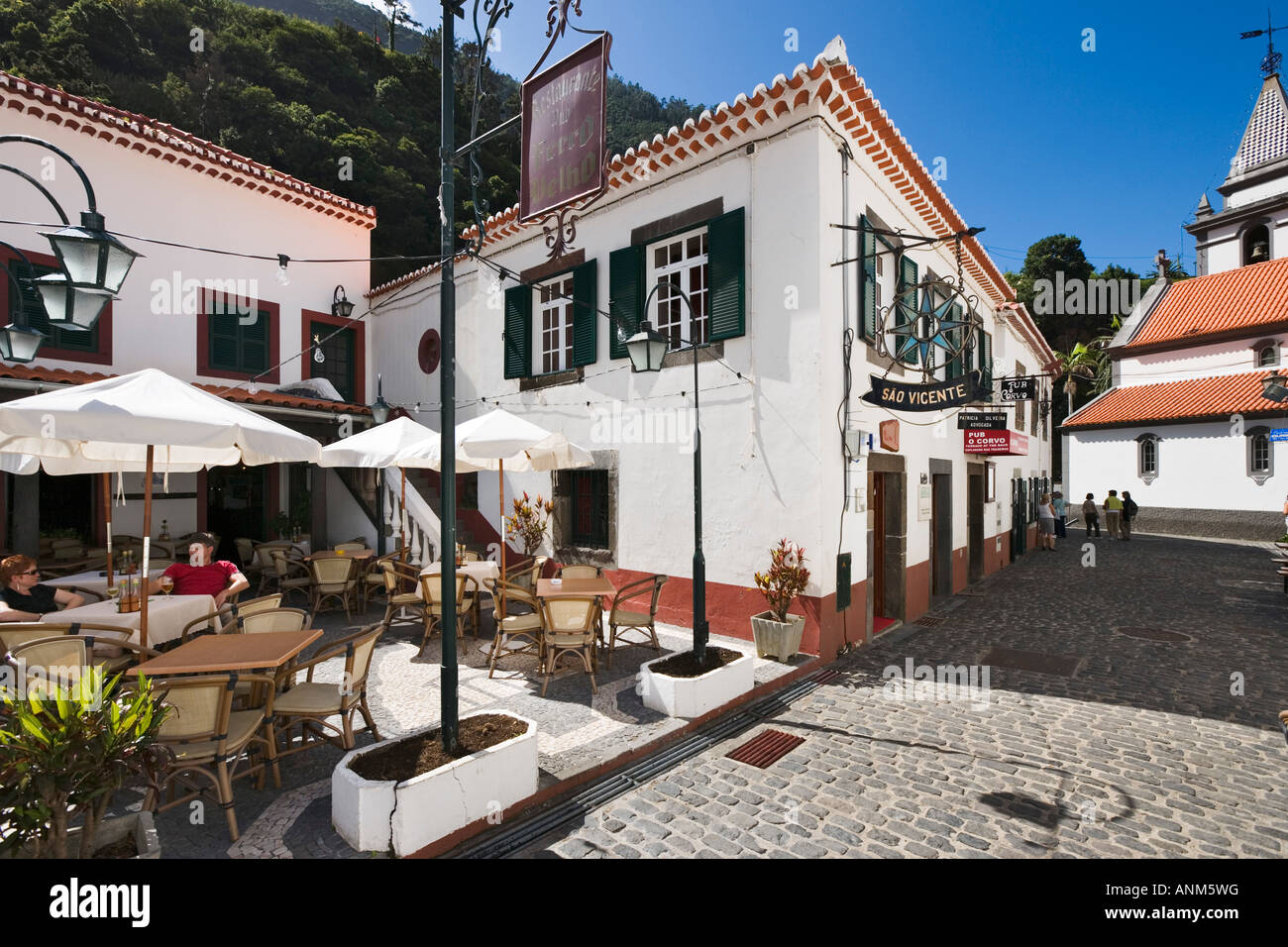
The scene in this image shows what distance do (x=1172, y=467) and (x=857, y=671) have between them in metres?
25.3

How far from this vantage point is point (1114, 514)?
72.1 ft

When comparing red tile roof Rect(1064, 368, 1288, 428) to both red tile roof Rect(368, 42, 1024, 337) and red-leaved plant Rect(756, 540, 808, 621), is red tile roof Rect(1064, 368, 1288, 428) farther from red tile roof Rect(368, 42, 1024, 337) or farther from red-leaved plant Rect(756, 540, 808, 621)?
red-leaved plant Rect(756, 540, 808, 621)

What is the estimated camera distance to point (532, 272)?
10703 millimetres

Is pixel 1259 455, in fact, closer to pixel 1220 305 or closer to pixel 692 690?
pixel 1220 305

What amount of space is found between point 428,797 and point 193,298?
12.7 m

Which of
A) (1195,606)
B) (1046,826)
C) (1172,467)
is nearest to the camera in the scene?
(1046,826)

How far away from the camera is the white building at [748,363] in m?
7.23

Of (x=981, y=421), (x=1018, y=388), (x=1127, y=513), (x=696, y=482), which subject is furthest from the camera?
(x=1127, y=513)

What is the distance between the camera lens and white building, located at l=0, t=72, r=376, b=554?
392 inches

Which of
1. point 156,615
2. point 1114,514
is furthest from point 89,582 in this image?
point 1114,514

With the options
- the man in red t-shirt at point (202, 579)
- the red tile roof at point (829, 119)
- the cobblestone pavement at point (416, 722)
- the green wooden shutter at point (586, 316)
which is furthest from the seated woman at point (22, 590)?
the red tile roof at point (829, 119)

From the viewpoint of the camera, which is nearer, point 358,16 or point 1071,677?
point 1071,677
